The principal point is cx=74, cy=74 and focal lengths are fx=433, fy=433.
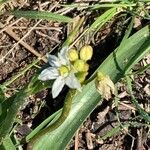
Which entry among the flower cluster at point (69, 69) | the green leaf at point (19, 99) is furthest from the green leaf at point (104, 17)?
the flower cluster at point (69, 69)

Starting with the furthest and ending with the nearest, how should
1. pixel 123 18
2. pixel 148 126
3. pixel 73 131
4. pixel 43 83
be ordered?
pixel 123 18, pixel 148 126, pixel 73 131, pixel 43 83

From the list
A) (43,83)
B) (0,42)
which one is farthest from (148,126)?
(0,42)

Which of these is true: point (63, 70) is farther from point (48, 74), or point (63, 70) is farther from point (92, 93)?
point (92, 93)

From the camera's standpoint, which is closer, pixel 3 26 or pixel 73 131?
pixel 73 131

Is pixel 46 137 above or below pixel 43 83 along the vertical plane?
below

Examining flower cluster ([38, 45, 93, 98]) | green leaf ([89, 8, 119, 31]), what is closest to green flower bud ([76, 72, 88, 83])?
flower cluster ([38, 45, 93, 98])

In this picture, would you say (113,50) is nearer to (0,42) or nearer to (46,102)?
(46,102)
